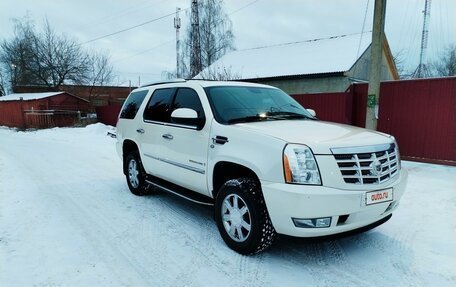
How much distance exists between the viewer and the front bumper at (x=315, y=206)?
9.89ft

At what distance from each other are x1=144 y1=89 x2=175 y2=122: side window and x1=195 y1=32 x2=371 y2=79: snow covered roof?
15.6 metres

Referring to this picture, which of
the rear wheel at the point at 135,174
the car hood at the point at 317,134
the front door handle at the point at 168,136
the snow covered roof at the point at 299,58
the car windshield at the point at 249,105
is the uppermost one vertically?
the snow covered roof at the point at 299,58

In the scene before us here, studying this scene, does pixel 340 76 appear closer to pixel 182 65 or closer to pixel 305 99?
pixel 305 99

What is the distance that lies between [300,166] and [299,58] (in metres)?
20.8

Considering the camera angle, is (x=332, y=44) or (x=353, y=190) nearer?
(x=353, y=190)

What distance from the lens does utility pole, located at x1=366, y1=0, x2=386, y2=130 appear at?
8172mm

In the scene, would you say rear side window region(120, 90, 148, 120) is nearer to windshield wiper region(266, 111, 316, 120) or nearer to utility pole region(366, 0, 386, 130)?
windshield wiper region(266, 111, 316, 120)

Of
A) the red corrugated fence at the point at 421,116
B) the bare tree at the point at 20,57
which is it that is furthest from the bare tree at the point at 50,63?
the red corrugated fence at the point at 421,116

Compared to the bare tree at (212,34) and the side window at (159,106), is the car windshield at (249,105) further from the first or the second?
the bare tree at (212,34)

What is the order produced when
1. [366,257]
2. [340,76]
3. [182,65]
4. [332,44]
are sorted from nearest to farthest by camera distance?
[366,257] < [340,76] < [332,44] < [182,65]

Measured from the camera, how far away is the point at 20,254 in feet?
12.0

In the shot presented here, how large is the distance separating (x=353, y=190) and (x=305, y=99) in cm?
905

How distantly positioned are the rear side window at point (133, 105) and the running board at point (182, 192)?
1.23 meters

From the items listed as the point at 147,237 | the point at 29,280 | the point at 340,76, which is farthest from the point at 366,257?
the point at 340,76
